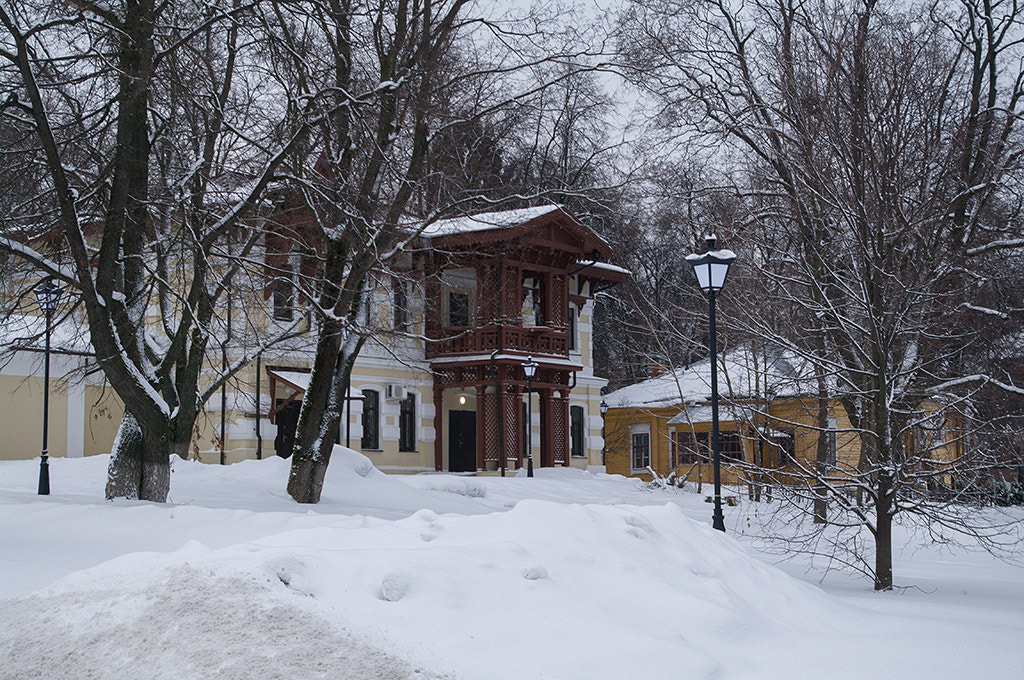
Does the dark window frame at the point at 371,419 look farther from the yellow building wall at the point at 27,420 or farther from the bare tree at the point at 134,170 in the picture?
the bare tree at the point at 134,170

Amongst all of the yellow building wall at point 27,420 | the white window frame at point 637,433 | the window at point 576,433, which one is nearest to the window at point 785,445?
the yellow building wall at point 27,420

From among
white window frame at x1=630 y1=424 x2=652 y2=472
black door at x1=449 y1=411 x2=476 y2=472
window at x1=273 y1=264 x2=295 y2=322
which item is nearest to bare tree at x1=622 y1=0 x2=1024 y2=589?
window at x1=273 y1=264 x2=295 y2=322

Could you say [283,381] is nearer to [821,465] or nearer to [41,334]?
[41,334]

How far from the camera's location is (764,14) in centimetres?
1973

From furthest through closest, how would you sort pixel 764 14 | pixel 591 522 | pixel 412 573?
1. pixel 764 14
2. pixel 591 522
3. pixel 412 573

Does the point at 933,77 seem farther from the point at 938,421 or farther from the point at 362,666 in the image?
the point at 362,666

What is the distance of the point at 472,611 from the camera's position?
233 inches

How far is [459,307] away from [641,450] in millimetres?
13638

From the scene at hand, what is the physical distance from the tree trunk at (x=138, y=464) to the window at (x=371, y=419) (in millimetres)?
17017

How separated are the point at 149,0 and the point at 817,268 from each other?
8.74 m

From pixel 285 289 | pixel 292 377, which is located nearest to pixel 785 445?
pixel 285 289

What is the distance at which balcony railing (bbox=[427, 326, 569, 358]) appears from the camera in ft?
98.6

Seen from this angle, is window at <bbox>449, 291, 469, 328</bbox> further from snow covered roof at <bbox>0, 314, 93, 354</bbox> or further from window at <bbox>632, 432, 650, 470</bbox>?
window at <bbox>632, 432, 650, 470</bbox>

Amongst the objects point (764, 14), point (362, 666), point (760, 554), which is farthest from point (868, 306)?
point (764, 14)
